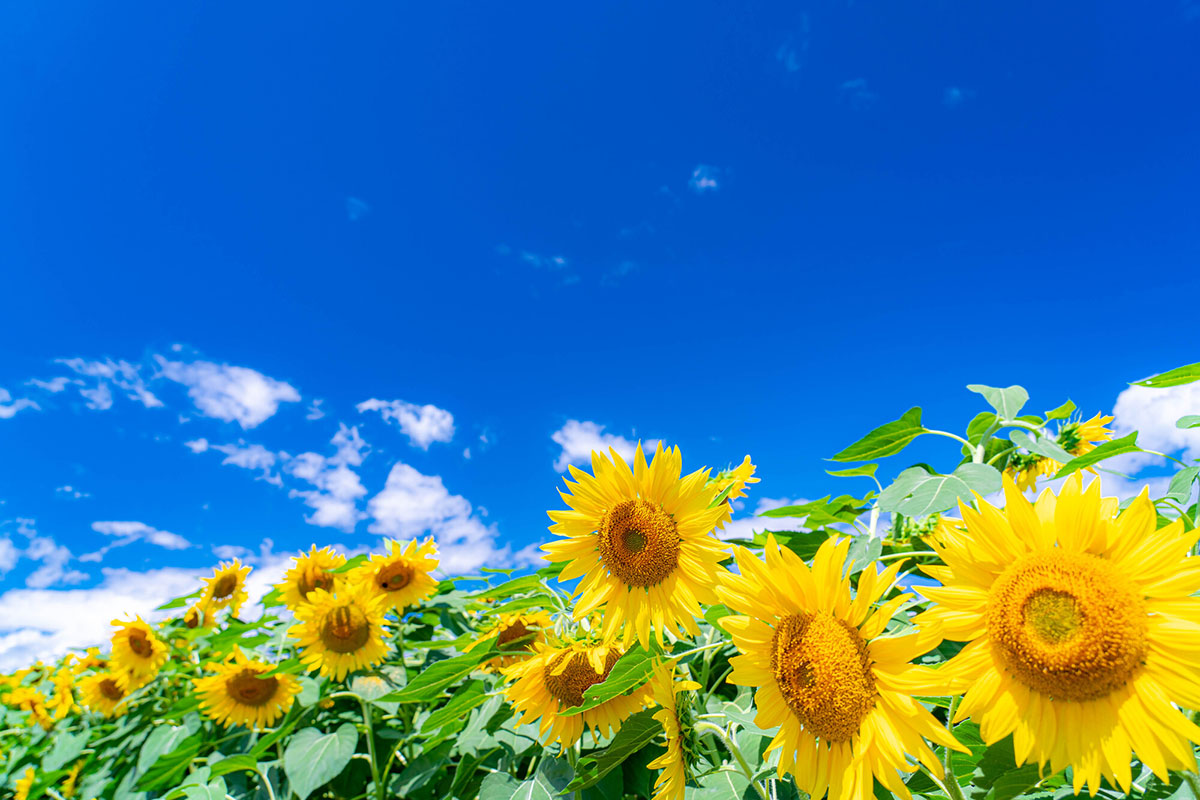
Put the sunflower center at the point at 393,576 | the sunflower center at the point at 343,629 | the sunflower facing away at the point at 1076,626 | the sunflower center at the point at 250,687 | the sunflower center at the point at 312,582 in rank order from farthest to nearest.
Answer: the sunflower center at the point at 312,582
the sunflower center at the point at 250,687
the sunflower center at the point at 393,576
the sunflower center at the point at 343,629
the sunflower facing away at the point at 1076,626

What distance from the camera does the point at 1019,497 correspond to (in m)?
1.03

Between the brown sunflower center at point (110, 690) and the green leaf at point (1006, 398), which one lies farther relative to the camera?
the brown sunflower center at point (110, 690)

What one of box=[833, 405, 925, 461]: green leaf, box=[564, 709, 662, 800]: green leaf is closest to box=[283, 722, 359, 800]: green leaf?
box=[564, 709, 662, 800]: green leaf

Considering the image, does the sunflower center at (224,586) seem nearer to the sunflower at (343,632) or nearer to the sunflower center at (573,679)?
the sunflower at (343,632)

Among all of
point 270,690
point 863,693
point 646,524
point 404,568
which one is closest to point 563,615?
point 646,524

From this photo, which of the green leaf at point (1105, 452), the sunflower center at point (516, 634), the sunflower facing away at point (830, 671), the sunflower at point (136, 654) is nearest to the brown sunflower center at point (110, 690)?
the sunflower at point (136, 654)

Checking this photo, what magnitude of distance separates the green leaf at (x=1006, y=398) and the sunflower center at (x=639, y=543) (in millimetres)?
1025

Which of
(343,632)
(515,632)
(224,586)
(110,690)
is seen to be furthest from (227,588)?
(515,632)

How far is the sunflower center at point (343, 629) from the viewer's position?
3.00 m

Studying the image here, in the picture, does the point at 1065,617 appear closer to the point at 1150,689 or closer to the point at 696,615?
the point at 1150,689

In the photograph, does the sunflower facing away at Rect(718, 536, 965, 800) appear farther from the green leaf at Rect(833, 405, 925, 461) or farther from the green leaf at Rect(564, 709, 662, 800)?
the green leaf at Rect(833, 405, 925, 461)

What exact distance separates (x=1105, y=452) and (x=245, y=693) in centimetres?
415

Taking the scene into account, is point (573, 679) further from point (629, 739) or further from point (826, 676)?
point (826, 676)

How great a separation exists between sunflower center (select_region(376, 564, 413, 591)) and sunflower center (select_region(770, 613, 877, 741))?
2.46 metres
